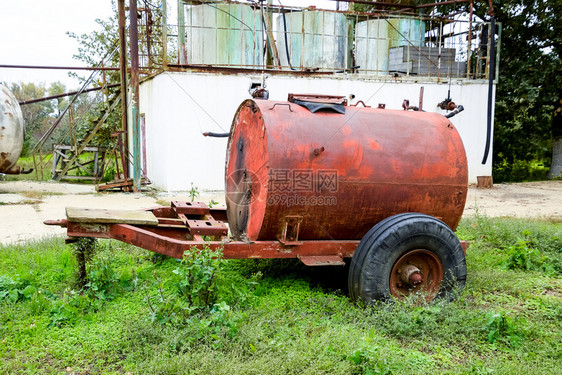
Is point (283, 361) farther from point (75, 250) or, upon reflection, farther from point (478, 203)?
point (478, 203)

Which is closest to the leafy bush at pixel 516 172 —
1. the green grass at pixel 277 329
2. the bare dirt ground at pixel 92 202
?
the bare dirt ground at pixel 92 202

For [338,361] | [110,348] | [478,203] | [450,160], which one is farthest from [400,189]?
[478,203]

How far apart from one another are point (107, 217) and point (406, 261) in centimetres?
286

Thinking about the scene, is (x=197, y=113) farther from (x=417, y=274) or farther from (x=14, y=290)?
(x=417, y=274)

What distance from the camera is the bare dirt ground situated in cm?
816

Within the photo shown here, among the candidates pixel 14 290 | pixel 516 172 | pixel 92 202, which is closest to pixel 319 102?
pixel 14 290

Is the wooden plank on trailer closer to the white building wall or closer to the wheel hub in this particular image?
the wheel hub

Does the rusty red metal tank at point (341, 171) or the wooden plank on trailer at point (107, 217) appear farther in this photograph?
the rusty red metal tank at point (341, 171)

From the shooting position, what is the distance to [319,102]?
4.83 metres

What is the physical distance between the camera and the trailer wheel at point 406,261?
4137mm

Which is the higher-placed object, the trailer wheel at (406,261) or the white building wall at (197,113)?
the white building wall at (197,113)

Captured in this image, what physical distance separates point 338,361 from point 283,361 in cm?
39

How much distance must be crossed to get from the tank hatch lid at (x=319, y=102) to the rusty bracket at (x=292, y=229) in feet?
3.69

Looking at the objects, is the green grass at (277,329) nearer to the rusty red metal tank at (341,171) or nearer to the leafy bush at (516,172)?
the rusty red metal tank at (341,171)
